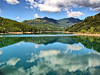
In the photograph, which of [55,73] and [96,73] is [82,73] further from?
[55,73]

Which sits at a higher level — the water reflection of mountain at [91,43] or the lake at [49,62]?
the lake at [49,62]

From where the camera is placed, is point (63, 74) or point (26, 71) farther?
point (26, 71)

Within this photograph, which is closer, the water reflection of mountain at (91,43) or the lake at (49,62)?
the lake at (49,62)

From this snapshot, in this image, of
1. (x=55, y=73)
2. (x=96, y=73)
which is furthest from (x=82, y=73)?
(x=55, y=73)

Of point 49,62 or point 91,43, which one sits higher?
point 49,62

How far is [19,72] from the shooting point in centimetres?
2544

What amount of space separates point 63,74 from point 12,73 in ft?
40.9

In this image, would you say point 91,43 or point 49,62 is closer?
point 49,62

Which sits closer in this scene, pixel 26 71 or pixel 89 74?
pixel 89 74

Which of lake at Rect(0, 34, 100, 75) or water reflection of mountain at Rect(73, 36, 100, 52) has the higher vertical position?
lake at Rect(0, 34, 100, 75)

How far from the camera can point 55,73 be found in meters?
24.8

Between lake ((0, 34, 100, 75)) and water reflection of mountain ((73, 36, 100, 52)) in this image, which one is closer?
lake ((0, 34, 100, 75))

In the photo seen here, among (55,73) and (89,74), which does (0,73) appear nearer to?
(55,73)

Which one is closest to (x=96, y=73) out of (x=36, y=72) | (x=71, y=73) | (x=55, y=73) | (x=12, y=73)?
(x=71, y=73)
